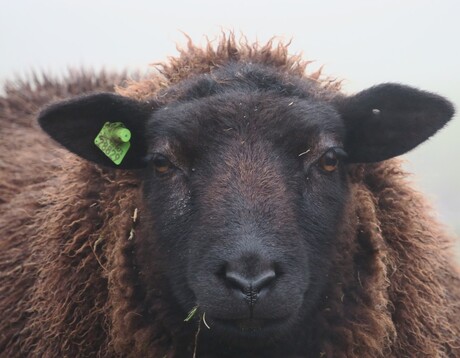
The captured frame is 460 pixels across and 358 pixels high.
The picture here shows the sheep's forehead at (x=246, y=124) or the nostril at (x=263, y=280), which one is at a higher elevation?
the sheep's forehead at (x=246, y=124)

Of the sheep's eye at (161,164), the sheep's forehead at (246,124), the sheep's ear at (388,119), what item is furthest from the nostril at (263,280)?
the sheep's ear at (388,119)

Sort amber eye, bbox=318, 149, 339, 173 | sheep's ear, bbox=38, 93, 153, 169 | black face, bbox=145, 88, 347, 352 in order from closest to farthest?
black face, bbox=145, 88, 347, 352 → amber eye, bbox=318, 149, 339, 173 → sheep's ear, bbox=38, 93, 153, 169

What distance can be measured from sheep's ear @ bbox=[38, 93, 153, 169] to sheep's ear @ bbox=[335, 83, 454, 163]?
1165 mm

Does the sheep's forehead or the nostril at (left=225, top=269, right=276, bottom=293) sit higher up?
the sheep's forehead

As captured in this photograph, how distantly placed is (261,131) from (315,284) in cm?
87

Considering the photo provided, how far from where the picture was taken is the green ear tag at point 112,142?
14.0 ft

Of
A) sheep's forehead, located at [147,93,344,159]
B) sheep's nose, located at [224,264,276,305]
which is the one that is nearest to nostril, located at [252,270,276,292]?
sheep's nose, located at [224,264,276,305]

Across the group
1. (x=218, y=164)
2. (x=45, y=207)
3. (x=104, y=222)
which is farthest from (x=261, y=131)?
(x=45, y=207)

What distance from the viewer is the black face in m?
3.52

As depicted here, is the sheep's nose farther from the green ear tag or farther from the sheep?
the green ear tag

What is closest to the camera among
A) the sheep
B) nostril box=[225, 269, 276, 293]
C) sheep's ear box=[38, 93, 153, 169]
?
nostril box=[225, 269, 276, 293]

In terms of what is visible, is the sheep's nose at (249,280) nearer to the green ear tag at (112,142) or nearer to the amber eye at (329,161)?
the amber eye at (329,161)

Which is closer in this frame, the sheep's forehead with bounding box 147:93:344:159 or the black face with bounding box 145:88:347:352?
the black face with bounding box 145:88:347:352

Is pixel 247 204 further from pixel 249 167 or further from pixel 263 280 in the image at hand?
pixel 263 280
